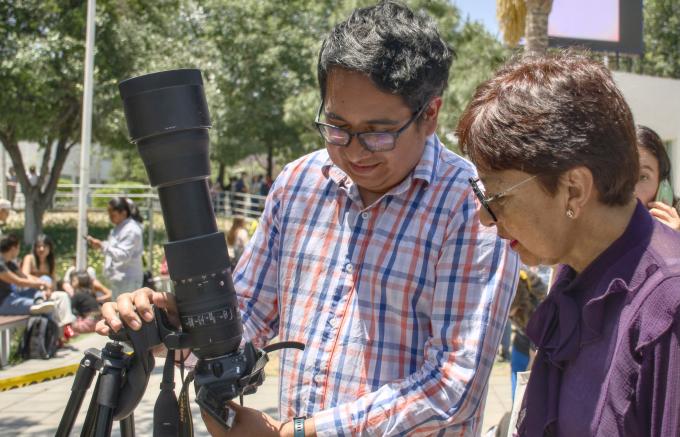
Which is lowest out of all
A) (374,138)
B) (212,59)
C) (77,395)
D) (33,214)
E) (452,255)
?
(33,214)

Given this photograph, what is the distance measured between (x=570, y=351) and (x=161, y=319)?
32.9 inches

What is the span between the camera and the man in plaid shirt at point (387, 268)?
1711mm

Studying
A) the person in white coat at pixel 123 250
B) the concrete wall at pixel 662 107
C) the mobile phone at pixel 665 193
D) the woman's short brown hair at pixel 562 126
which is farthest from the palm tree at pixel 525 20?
the woman's short brown hair at pixel 562 126

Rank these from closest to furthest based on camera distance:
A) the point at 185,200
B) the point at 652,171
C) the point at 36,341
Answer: the point at 185,200
the point at 652,171
the point at 36,341

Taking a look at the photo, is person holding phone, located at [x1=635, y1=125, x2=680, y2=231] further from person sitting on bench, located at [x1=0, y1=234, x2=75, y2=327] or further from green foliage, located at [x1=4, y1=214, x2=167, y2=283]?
green foliage, located at [x1=4, y1=214, x2=167, y2=283]

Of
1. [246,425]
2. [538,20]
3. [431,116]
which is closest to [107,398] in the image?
[246,425]

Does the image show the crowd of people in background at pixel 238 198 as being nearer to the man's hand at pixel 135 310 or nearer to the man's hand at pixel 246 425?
the man's hand at pixel 135 310

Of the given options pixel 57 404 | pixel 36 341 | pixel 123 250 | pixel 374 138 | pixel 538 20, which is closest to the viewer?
pixel 374 138

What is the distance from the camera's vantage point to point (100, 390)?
5.27ft

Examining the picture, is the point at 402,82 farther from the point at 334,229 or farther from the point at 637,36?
the point at 637,36

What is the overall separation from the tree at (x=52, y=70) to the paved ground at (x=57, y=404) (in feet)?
32.5

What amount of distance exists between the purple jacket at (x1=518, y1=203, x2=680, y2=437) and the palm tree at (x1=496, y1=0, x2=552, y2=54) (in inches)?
273

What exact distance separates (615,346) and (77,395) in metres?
1.08

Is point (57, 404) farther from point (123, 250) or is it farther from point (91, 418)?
point (91, 418)
